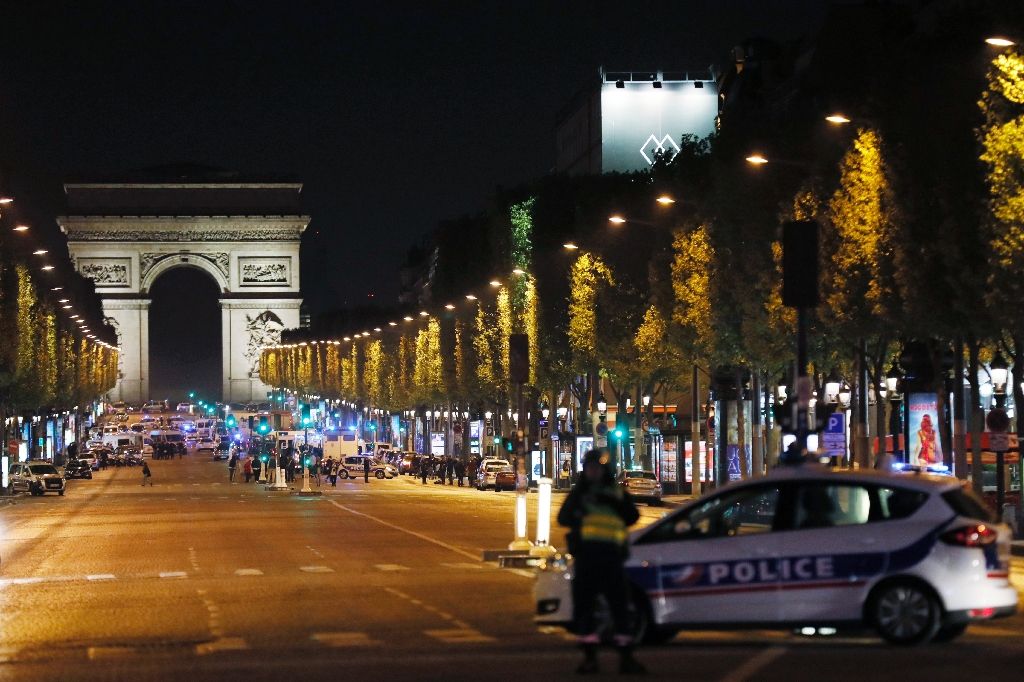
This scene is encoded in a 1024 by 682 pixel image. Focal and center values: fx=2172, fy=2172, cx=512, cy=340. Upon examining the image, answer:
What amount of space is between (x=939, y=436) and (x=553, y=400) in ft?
150

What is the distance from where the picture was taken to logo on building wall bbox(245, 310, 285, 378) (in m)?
180

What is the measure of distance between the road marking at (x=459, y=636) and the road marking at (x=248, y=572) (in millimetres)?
8864

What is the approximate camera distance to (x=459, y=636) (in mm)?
18750

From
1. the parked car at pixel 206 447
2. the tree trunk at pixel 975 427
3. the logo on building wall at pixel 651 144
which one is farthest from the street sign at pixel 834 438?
the parked car at pixel 206 447

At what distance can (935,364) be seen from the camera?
1639 inches

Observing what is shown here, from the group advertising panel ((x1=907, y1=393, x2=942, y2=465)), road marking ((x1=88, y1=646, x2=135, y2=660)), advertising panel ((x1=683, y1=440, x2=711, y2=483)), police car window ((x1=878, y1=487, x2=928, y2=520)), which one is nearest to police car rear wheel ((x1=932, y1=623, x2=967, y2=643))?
police car window ((x1=878, y1=487, x2=928, y2=520))

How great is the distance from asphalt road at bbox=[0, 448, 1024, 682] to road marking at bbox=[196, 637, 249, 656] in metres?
0.02

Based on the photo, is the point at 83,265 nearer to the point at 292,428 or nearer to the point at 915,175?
the point at 292,428

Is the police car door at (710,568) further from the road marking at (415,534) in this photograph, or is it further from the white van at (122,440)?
the white van at (122,440)

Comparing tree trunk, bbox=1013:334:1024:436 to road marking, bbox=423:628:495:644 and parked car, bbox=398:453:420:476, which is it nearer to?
road marking, bbox=423:628:495:644

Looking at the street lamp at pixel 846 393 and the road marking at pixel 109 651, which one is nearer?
the road marking at pixel 109 651

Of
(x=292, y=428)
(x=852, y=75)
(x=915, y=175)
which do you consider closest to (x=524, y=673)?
(x=915, y=175)

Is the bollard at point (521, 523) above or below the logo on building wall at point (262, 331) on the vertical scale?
below

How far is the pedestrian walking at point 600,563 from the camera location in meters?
15.7
